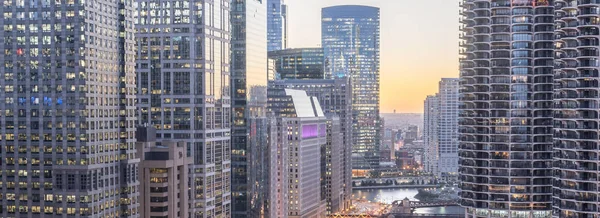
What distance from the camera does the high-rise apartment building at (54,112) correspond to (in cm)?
17275

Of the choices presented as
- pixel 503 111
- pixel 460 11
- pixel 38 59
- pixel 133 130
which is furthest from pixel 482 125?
pixel 38 59

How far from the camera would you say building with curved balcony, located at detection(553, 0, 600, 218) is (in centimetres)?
15850

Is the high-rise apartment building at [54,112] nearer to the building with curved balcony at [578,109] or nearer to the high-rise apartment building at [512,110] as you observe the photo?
the high-rise apartment building at [512,110]

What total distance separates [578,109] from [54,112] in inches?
3341

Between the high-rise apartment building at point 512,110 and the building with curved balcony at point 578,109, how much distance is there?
23053 millimetres

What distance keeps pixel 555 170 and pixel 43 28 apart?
3437 inches

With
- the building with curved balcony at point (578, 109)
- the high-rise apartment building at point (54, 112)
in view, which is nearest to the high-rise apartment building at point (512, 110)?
the building with curved balcony at point (578, 109)

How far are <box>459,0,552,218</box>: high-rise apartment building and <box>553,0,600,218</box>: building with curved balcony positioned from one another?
23.1 meters

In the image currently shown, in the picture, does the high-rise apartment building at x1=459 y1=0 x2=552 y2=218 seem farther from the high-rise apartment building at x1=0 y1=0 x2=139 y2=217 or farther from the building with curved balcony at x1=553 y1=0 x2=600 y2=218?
the high-rise apartment building at x1=0 y1=0 x2=139 y2=217

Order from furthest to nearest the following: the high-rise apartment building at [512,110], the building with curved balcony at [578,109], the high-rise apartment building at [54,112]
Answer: the high-rise apartment building at [512,110] → the high-rise apartment building at [54,112] → the building with curved balcony at [578,109]

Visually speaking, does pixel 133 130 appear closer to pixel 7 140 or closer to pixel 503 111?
pixel 7 140

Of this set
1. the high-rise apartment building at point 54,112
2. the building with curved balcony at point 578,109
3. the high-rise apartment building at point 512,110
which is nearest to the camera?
the building with curved balcony at point 578,109

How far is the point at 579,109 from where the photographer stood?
526 feet

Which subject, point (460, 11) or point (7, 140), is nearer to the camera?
point (7, 140)
